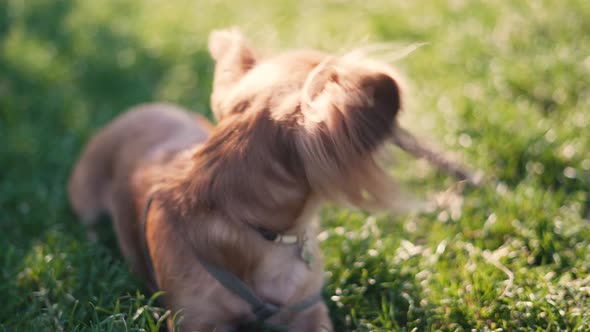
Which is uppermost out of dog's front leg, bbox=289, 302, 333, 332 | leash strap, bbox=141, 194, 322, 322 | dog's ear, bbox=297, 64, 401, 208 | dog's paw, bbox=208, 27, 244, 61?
dog's paw, bbox=208, 27, 244, 61

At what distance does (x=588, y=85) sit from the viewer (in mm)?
4047

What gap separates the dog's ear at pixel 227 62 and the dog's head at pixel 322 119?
0.12 meters

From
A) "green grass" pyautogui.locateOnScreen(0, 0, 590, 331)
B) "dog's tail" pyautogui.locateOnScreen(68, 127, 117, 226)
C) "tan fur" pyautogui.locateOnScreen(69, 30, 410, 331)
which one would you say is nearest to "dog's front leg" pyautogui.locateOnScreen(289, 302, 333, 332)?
"tan fur" pyautogui.locateOnScreen(69, 30, 410, 331)

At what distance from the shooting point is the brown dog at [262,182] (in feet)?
6.22

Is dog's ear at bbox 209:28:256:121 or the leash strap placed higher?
dog's ear at bbox 209:28:256:121

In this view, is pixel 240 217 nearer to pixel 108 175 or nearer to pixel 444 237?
pixel 444 237

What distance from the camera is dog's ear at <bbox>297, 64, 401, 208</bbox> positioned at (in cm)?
186

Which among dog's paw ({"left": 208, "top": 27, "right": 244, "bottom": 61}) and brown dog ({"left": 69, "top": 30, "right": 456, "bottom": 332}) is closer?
brown dog ({"left": 69, "top": 30, "right": 456, "bottom": 332})

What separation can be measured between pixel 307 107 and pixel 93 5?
530 centimetres

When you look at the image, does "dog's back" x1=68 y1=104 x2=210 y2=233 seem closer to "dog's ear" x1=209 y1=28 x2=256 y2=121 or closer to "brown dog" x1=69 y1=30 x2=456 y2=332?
"brown dog" x1=69 y1=30 x2=456 y2=332

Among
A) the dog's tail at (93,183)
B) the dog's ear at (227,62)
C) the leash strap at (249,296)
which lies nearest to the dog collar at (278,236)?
the leash strap at (249,296)

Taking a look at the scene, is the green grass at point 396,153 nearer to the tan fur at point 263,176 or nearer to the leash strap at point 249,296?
the tan fur at point 263,176

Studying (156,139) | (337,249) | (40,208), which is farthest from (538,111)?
(40,208)

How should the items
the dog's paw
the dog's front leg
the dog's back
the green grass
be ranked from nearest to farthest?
the dog's paw → the dog's front leg → the green grass → the dog's back
